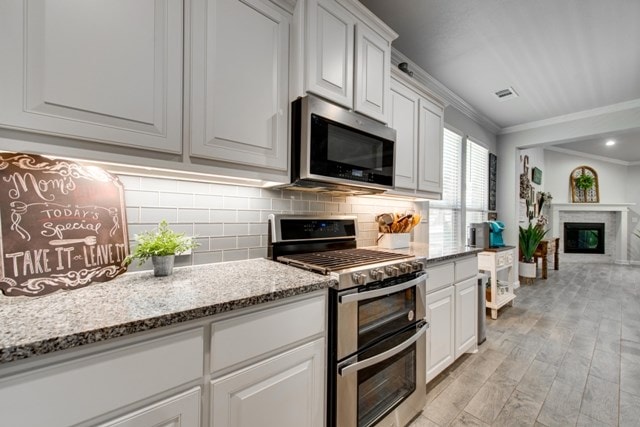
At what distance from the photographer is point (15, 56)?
786 mm

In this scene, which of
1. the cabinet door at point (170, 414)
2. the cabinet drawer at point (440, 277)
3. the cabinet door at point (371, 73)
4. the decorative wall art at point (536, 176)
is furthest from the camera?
the decorative wall art at point (536, 176)

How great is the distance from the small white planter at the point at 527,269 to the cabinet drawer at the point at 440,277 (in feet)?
12.1

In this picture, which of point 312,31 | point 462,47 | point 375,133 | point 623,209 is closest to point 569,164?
point 623,209

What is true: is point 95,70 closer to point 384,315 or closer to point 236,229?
point 236,229

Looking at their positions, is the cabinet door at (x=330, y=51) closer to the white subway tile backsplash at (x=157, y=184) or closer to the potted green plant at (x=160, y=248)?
the white subway tile backsplash at (x=157, y=184)

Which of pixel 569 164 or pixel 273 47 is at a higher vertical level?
pixel 569 164

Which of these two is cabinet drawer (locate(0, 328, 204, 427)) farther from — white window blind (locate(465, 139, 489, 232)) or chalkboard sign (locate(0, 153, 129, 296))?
white window blind (locate(465, 139, 489, 232))

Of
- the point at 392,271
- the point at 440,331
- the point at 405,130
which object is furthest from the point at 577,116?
the point at 392,271

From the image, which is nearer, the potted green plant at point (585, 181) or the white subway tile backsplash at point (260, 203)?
the white subway tile backsplash at point (260, 203)

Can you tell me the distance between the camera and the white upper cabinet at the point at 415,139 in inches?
81.0

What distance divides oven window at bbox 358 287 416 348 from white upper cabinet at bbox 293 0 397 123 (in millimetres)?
1103

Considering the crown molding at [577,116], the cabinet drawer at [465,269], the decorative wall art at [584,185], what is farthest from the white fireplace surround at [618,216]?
the cabinet drawer at [465,269]

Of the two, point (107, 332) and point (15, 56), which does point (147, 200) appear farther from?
point (107, 332)

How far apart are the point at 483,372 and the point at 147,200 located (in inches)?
101
